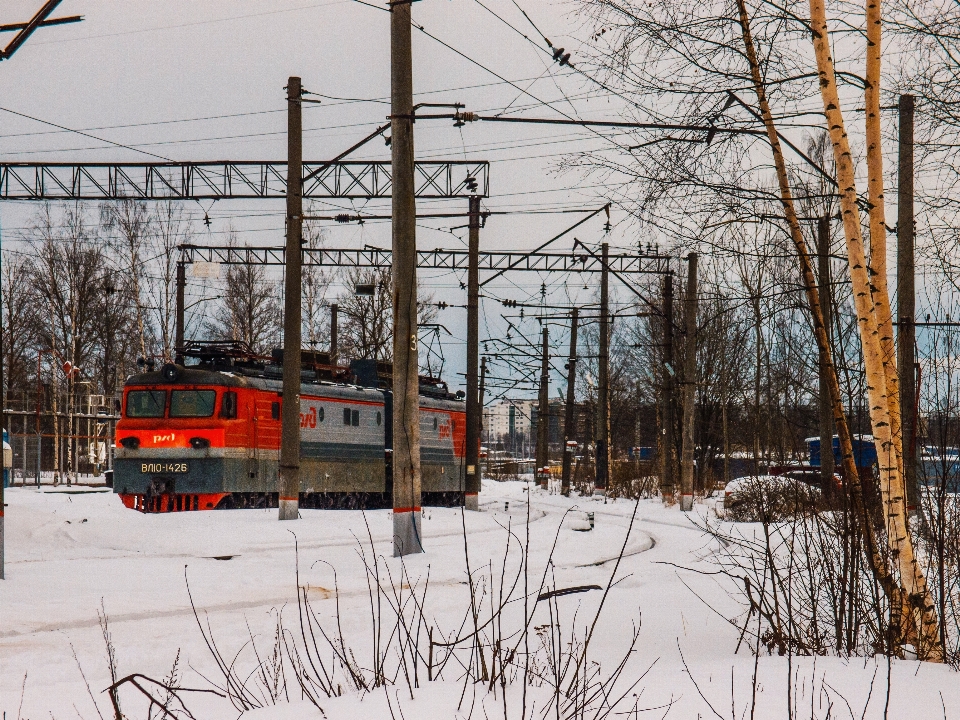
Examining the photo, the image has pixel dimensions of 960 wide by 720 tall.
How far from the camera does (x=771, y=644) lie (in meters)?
6.36

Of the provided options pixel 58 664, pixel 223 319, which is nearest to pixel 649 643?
Answer: pixel 58 664

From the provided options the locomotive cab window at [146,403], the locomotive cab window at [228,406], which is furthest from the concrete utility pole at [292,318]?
the locomotive cab window at [146,403]

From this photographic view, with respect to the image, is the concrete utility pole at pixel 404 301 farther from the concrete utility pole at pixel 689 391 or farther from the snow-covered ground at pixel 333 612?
the concrete utility pole at pixel 689 391

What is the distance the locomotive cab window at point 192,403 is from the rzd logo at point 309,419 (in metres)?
1.89

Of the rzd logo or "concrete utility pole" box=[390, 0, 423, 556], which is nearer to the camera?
"concrete utility pole" box=[390, 0, 423, 556]

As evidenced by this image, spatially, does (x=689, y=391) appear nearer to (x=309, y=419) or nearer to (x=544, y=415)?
(x=309, y=419)

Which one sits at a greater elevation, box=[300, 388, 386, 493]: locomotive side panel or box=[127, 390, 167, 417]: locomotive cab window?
box=[127, 390, 167, 417]: locomotive cab window

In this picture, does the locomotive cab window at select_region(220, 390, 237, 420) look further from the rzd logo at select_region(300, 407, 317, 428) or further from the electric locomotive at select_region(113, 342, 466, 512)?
the rzd logo at select_region(300, 407, 317, 428)

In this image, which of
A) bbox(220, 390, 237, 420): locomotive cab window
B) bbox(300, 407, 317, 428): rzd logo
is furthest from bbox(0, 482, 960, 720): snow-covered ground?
bbox(300, 407, 317, 428): rzd logo

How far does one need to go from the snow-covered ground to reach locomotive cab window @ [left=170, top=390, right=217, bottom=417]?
95.4 inches

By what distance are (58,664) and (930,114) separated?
8387 mm

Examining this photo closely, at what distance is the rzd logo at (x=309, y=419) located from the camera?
69.7 feet

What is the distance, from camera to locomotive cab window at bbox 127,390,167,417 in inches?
817

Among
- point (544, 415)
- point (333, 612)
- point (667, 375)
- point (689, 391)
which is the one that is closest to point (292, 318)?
point (333, 612)
